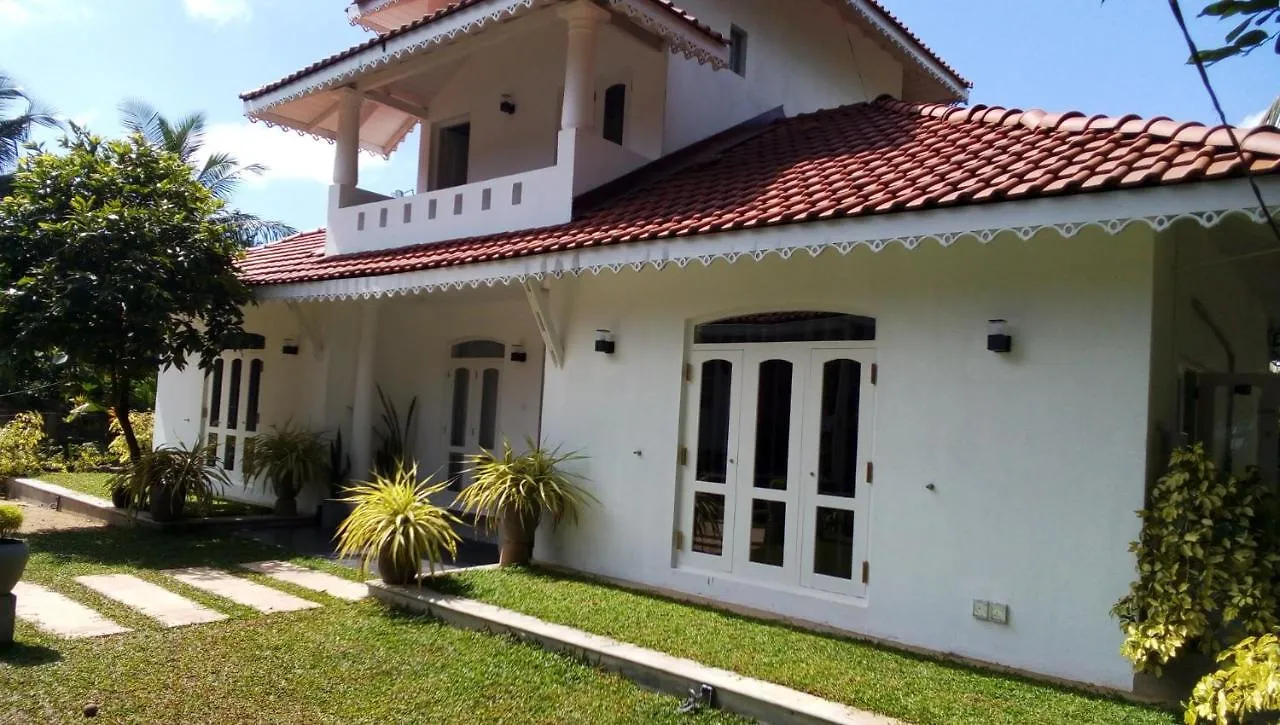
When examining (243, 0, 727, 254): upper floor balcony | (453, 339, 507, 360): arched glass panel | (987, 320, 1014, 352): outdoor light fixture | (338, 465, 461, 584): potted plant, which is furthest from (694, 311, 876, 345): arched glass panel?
(453, 339, 507, 360): arched glass panel

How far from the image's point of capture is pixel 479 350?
12.2 metres

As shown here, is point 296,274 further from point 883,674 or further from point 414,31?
point 883,674

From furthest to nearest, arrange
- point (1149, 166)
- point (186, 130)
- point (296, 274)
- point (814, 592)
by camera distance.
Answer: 1. point (186, 130)
2. point (296, 274)
3. point (814, 592)
4. point (1149, 166)

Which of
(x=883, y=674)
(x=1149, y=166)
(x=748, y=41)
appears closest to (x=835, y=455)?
(x=883, y=674)

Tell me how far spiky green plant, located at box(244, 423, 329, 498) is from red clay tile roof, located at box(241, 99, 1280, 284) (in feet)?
7.48

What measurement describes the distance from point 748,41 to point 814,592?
8.15 m

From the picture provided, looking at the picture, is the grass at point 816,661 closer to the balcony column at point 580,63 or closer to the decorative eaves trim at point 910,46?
the balcony column at point 580,63

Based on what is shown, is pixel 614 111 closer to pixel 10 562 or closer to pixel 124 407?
pixel 124 407

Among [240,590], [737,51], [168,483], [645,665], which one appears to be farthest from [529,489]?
[737,51]

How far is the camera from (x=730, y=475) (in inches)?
311

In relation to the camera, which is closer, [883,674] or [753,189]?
[883,674]

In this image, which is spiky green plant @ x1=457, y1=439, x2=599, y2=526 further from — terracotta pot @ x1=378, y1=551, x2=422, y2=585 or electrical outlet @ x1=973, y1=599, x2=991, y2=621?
electrical outlet @ x1=973, y1=599, x2=991, y2=621

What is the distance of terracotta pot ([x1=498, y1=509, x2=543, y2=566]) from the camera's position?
28.3 ft

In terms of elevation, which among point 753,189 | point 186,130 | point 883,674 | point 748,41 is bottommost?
point 883,674
